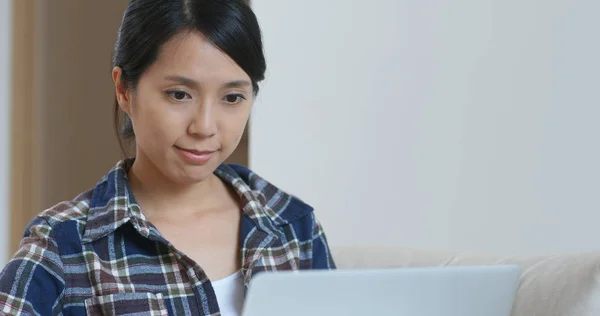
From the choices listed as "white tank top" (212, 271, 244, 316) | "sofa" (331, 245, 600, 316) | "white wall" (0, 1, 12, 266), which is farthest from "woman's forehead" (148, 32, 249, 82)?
"white wall" (0, 1, 12, 266)

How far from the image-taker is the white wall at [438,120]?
232 cm

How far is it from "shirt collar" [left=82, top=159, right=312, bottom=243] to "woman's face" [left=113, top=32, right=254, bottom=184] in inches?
3.6

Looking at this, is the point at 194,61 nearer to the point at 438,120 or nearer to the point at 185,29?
the point at 185,29

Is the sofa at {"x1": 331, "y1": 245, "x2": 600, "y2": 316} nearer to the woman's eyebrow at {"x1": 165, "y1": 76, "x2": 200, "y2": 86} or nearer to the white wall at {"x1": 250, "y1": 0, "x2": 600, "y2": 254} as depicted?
the woman's eyebrow at {"x1": 165, "y1": 76, "x2": 200, "y2": 86}

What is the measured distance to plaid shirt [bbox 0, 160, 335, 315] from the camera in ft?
4.83

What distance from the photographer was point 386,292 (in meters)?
1.03

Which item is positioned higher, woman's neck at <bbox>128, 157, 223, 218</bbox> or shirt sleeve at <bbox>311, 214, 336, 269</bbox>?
woman's neck at <bbox>128, 157, 223, 218</bbox>

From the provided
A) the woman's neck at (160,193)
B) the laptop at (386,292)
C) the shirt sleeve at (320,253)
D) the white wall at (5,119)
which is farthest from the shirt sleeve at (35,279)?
the white wall at (5,119)

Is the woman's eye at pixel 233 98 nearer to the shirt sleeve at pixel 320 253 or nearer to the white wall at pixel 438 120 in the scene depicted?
the shirt sleeve at pixel 320 253

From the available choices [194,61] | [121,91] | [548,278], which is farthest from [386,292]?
[121,91]

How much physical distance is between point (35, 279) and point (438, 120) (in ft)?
Answer: 4.39

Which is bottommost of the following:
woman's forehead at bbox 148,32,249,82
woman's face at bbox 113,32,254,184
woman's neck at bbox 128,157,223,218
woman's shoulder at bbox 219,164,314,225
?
woman's shoulder at bbox 219,164,314,225

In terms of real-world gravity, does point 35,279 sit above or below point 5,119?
above

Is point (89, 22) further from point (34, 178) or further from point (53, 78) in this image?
point (34, 178)
